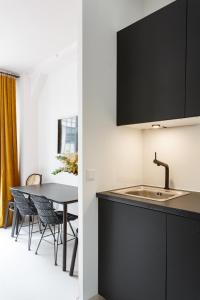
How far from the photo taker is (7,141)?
13.9ft

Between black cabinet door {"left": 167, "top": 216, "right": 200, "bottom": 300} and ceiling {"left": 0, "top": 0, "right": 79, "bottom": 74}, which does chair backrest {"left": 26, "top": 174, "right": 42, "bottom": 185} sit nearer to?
ceiling {"left": 0, "top": 0, "right": 79, "bottom": 74}

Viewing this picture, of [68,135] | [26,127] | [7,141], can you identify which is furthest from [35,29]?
[7,141]

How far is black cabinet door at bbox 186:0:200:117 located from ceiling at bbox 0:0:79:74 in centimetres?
98

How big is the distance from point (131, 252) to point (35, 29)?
2.76 metres

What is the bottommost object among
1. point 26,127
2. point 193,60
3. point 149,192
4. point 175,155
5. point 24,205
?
point 24,205

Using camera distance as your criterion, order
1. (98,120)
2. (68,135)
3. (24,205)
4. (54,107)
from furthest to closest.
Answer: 1. (54,107)
2. (68,135)
3. (24,205)
4. (98,120)

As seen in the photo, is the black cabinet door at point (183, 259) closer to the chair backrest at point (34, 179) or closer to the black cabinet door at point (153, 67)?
the black cabinet door at point (153, 67)

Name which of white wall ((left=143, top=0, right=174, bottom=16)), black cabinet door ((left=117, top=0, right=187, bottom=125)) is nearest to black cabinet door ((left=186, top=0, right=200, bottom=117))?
black cabinet door ((left=117, top=0, right=187, bottom=125))

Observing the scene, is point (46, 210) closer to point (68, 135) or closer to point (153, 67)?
point (68, 135)

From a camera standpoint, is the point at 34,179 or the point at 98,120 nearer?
the point at 98,120

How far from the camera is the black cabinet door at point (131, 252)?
5.18 feet

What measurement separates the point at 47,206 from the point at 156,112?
174 centimetres

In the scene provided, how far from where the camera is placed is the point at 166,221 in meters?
1.52

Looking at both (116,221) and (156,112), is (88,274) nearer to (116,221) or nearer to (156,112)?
(116,221)
